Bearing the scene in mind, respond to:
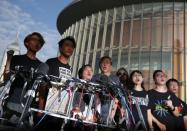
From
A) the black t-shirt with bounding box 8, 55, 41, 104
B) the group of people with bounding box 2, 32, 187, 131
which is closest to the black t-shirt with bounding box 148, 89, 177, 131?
the group of people with bounding box 2, 32, 187, 131

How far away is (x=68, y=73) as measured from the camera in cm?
450

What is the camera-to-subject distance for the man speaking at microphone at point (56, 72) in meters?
3.45

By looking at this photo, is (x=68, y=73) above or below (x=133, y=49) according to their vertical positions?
below

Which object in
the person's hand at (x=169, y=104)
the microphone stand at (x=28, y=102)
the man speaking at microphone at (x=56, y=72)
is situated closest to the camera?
the microphone stand at (x=28, y=102)

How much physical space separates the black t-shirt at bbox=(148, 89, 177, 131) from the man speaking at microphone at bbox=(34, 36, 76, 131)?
1.52 meters

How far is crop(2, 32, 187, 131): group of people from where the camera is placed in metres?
3.50

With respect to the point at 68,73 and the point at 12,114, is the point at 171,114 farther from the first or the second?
the point at 12,114

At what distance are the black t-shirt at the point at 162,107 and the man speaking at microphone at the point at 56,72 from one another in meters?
1.52

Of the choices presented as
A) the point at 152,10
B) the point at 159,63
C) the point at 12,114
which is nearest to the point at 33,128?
the point at 12,114

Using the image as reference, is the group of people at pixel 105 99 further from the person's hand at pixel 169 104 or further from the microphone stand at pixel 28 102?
the microphone stand at pixel 28 102

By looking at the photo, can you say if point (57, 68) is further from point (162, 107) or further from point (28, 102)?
point (162, 107)

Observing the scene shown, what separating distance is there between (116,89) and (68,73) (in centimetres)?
122

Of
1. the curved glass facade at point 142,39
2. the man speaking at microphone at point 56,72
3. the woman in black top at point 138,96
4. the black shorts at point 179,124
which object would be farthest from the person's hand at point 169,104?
the curved glass facade at point 142,39

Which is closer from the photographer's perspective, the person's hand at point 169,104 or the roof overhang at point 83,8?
the person's hand at point 169,104
